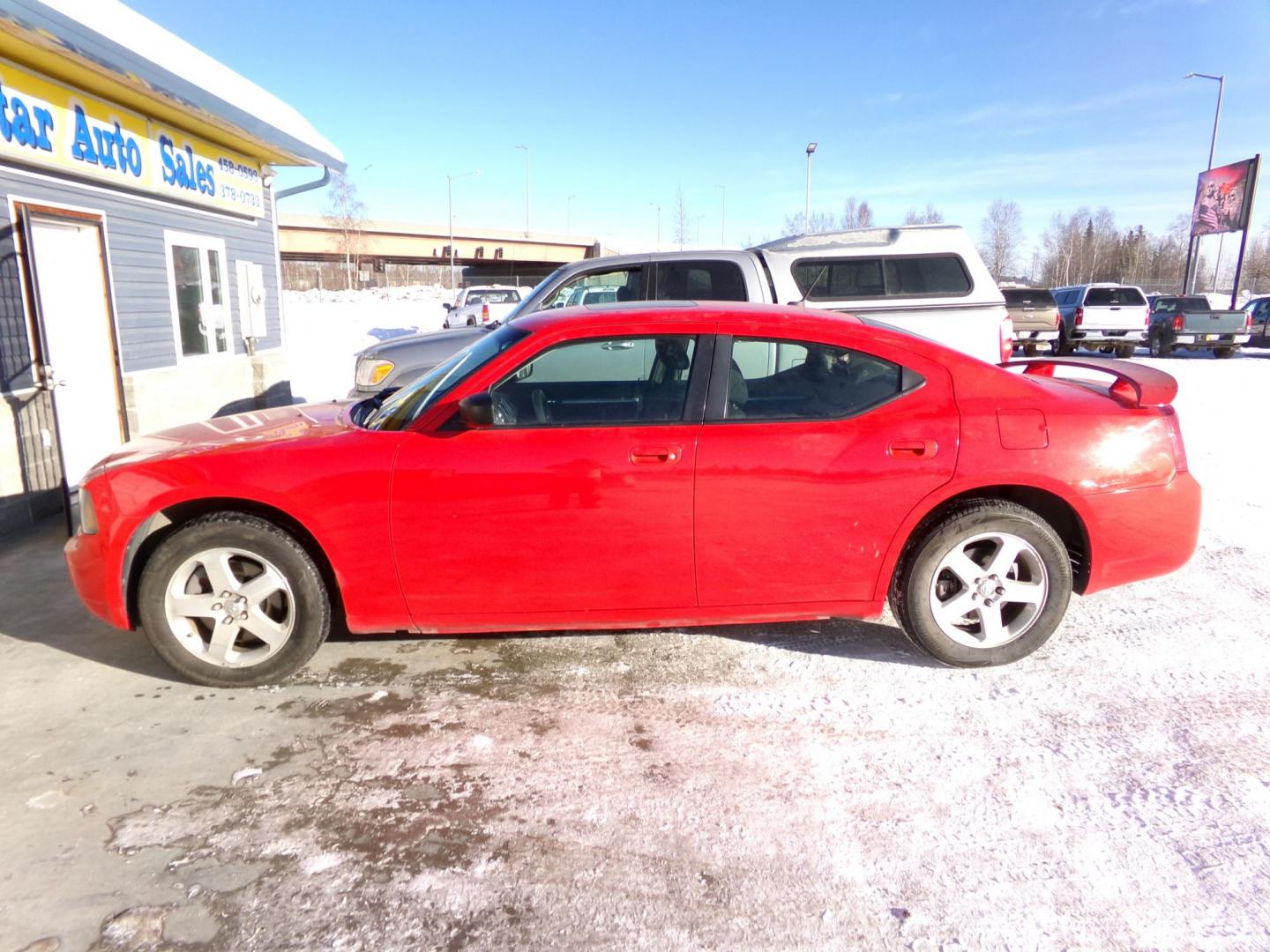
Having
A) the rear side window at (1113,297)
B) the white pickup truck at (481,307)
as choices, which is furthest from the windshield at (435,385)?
the rear side window at (1113,297)

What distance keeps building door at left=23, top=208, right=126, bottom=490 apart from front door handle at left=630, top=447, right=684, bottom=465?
17.0 feet

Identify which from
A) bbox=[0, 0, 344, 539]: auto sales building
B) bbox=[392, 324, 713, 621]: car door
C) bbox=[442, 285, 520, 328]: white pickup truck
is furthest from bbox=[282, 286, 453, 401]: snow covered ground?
bbox=[392, 324, 713, 621]: car door

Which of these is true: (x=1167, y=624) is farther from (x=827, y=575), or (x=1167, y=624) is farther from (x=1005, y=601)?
(x=827, y=575)

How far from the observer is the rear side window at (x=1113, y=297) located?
21.3m

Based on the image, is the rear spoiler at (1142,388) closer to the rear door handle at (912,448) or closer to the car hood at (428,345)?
the rear door handle at (912,448)

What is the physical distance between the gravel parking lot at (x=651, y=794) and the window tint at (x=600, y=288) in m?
3.83

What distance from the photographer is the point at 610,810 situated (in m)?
2.69

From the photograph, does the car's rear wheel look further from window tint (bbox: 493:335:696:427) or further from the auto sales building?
window tint (bbox: 493:335:696:427)

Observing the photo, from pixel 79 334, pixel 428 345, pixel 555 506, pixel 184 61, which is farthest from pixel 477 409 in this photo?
pixel 184 61

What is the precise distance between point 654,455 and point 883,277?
5.02 meters

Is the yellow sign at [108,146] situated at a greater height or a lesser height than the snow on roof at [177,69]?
lesser

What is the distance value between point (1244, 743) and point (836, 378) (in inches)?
82.7

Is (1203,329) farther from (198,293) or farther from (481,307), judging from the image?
(198,293)

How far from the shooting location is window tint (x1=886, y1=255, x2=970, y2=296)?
743 centimetres
